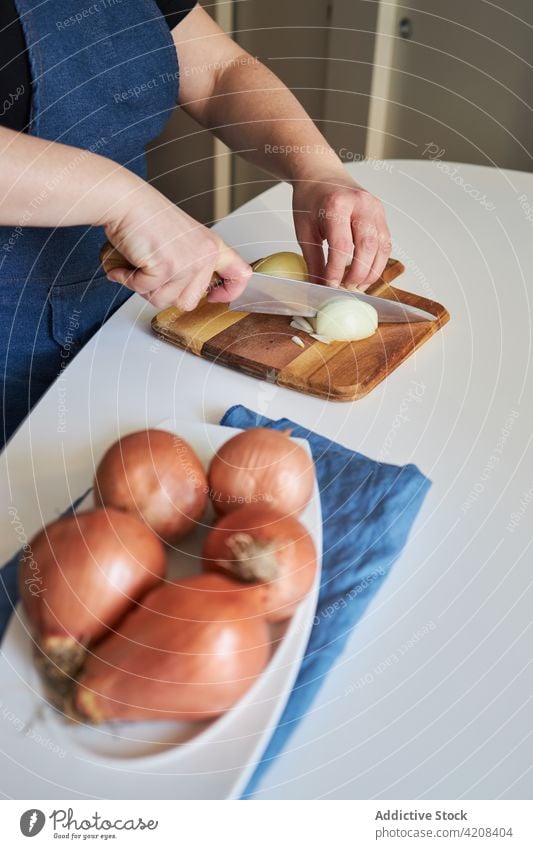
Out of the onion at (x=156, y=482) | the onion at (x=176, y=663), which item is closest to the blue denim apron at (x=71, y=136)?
the onion at (x=156, y=482)

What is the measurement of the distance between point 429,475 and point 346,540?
0.10 meters

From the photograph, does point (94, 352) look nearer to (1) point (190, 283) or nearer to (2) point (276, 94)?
(1) point (190, 283)

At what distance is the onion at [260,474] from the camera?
0.47 m

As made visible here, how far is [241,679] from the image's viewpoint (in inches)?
14.8

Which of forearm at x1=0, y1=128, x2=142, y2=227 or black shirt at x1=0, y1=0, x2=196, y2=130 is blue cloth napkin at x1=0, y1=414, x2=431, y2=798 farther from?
black shirt at x1=0, y1=0, x2=196, y2=130

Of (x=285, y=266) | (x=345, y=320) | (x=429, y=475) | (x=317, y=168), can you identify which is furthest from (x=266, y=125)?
(x=429, y=475)

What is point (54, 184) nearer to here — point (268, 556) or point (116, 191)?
point (116, 191)

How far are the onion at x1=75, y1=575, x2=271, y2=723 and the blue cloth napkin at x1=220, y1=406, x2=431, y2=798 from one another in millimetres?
66

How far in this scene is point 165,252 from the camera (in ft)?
2.05

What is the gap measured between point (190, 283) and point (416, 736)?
1.23 ft

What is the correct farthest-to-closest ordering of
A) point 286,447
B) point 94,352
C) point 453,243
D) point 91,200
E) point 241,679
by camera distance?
point 453,243 → point 94,352 → point 91,200 → point 286,447 → point 241,679

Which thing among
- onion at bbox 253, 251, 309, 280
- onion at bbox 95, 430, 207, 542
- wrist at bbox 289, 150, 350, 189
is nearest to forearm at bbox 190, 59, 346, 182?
wrist at bbox 289, 150, 350, 189

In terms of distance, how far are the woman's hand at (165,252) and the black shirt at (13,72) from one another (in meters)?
0.20

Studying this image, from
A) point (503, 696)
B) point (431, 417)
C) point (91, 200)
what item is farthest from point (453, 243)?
point (503, 696)
